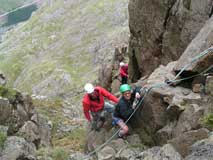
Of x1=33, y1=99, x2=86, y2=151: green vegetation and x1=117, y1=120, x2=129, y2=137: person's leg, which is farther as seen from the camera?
x1=33, y1=99, x2=86, y2=151: green vegetation

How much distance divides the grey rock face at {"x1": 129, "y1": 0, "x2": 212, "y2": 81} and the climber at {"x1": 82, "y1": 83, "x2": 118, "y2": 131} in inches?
275

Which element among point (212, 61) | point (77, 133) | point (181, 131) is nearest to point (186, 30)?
point (212, 61)

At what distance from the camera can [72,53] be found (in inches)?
5118

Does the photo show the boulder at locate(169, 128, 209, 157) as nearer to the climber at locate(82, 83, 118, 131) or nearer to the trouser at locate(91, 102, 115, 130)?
the climber at locate(82, 83, 118, 131)

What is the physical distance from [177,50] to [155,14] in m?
3.32

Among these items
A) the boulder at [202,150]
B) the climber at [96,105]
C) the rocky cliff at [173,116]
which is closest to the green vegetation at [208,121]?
the rocky cliff at [173,116]

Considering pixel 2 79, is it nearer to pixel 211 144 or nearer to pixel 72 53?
pixel 211 144

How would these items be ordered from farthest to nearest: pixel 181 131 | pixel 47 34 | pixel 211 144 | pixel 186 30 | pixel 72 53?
pixel 47 34, pixel 72 53, pixel 186 30, pixel 181 131, pixel 211 144

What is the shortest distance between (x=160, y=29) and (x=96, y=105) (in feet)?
30.8

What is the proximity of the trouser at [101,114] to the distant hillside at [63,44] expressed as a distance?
73928mm

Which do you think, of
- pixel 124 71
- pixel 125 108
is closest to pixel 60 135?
pixel 124 71

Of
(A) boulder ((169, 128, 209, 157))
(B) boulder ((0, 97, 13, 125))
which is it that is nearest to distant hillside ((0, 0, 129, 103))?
(B) boulder ((0, 97, 13, 125))

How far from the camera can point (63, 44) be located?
13962 cm

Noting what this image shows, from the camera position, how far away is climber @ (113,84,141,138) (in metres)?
17.8
